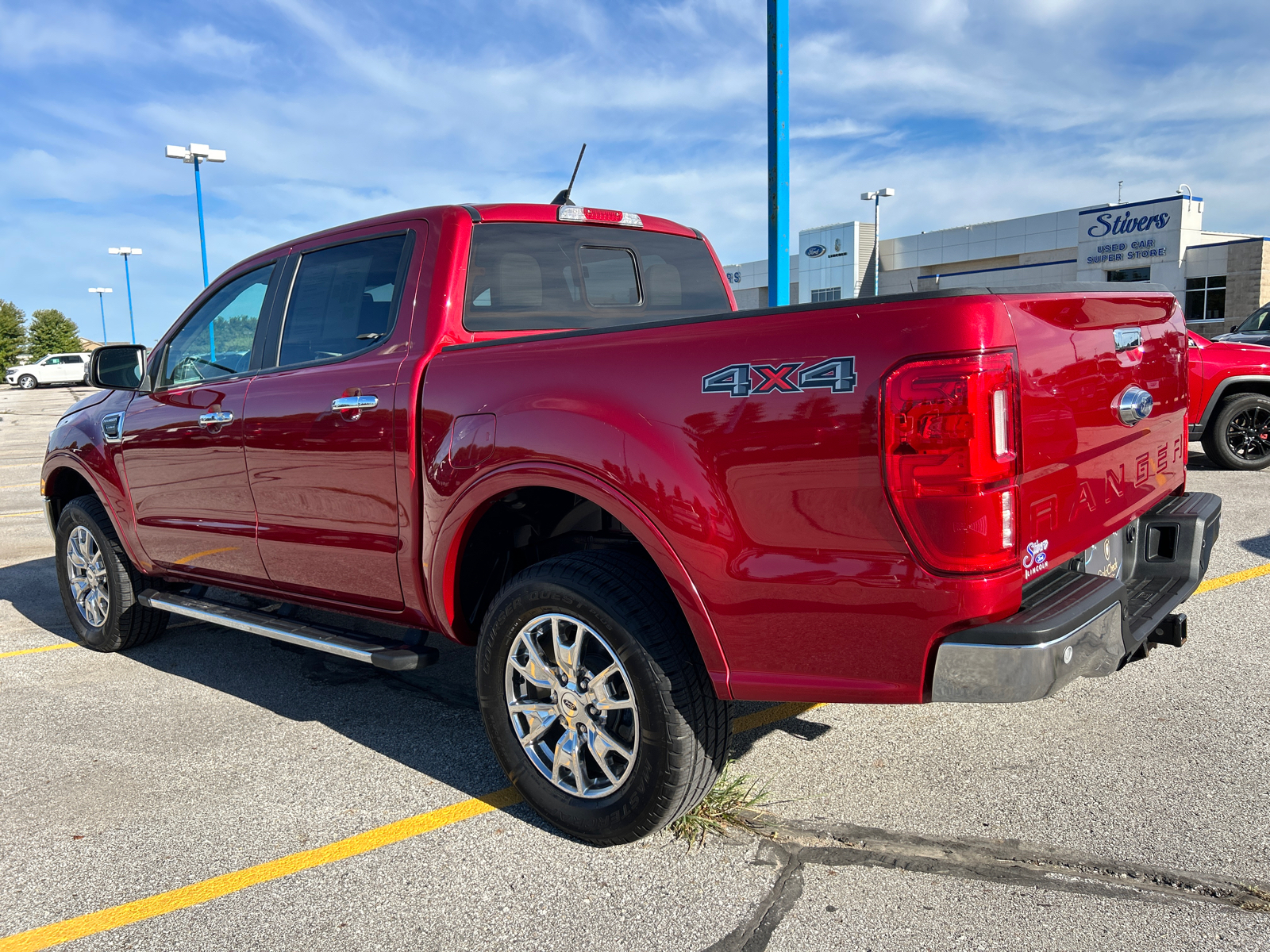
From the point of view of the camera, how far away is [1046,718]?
12.7ft

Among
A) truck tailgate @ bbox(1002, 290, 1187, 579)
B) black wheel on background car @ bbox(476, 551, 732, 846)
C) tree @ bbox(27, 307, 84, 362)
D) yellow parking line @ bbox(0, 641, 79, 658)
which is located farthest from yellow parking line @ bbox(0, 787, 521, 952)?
tree @ bbox(27, 307, 84, 362)

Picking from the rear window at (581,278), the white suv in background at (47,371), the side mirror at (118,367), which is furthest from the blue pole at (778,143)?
the white suv in background at (47,371)

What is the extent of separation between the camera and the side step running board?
11.5ft

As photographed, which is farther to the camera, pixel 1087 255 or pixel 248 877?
pixel 1087 255

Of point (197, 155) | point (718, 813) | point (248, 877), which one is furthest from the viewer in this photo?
point (197, 155)

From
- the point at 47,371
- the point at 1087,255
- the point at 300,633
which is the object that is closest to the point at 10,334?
the point at 47,371

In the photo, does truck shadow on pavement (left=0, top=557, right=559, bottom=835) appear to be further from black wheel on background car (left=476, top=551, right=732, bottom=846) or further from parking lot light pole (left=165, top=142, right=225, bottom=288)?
parking lot light pole (left=165, top=142, right=225, bottom=288)

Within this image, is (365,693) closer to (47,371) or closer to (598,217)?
(598,217)

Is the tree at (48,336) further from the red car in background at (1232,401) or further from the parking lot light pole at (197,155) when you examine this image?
the red car in background at (1232,401)

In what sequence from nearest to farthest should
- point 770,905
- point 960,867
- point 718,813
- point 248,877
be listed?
point 770,905 → point 960,867 → point 248,877 → point 718,813

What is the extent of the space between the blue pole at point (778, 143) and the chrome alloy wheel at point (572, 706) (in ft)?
17.9

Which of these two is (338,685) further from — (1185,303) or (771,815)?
(1185,303)

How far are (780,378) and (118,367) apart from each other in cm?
390

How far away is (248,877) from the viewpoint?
2934mm
